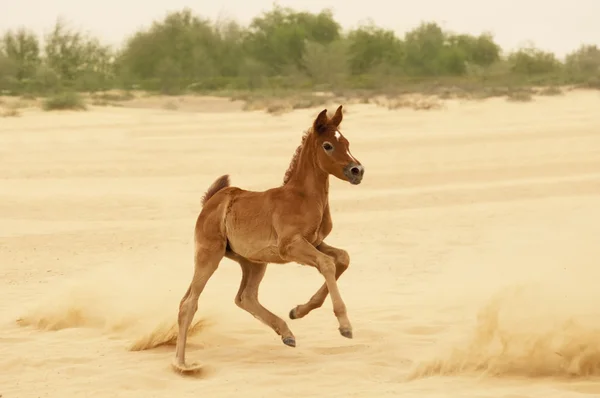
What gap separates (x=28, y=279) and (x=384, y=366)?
627 centimetres

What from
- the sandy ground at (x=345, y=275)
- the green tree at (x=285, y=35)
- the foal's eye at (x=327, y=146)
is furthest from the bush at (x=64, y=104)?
the foal's eye at (x=327, y=146)

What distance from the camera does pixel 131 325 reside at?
10234 millimetres

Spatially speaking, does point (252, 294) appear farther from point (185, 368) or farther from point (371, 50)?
point (371, 50)

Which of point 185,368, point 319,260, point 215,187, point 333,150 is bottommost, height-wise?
point 185,368

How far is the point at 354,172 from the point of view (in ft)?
26.2

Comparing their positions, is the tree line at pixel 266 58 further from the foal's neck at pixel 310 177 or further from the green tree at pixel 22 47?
the foal's neck at pixel 310 177

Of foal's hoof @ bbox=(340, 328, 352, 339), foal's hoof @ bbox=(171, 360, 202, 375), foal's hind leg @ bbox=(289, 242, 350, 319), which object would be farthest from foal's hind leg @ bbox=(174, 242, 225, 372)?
foal's hoof @ bbox=(340, 328, 352, 339)

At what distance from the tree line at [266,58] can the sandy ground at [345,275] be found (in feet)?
71.1

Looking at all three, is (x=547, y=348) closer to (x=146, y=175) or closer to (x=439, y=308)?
(x=439, y=308)

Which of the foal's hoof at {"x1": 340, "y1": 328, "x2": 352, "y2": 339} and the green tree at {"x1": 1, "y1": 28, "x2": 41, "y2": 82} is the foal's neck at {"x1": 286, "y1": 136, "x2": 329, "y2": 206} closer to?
the foal's hoof at {"x1": 340, "y1": 328, "x2": 352, "y2": 339}

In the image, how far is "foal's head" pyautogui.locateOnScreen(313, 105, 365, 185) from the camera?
8086 mm

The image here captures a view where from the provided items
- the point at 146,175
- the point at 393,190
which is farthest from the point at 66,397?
the point at 146,175

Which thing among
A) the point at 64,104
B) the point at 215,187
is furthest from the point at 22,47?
the point at 215,187

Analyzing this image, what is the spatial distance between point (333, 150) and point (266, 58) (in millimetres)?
54456
